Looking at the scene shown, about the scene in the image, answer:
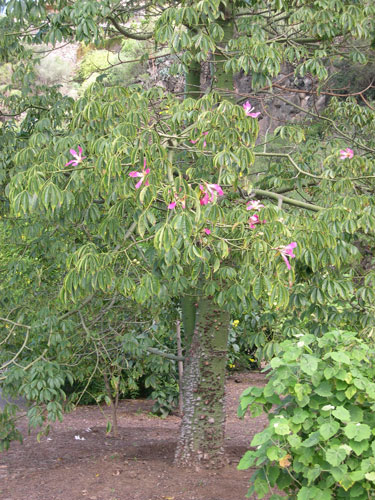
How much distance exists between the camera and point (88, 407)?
7539 millimetres

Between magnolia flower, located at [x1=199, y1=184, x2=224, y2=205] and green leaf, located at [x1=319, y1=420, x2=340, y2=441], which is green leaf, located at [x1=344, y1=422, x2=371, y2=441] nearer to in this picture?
green leaf, located at [x1=319, y1=420, x2=340, y2=441]

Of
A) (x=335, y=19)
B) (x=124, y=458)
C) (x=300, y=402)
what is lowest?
(x=124, y=458)

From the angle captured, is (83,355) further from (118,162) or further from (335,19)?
(335,19)

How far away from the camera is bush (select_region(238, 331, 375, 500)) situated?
240cm

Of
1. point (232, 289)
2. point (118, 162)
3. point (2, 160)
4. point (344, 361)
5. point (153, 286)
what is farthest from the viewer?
point (2, 160)

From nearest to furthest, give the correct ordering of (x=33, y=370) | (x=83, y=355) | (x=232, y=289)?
(x=232, y=289)
(x=33, y=370)
(x=83, y=355)

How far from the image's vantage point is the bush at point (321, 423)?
7.87 feet

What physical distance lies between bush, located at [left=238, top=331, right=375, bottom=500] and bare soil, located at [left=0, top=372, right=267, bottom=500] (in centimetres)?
149

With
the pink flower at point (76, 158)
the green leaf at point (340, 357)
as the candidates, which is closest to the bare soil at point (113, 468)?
the green leaf at point (340, 357)

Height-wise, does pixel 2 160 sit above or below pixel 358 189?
above

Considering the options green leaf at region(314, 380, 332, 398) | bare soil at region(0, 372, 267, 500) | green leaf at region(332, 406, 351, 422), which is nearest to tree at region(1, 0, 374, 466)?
bare soil at region(0, 372, 267, 500)

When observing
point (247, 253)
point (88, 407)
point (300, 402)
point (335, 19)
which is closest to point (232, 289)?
point (247, 253)

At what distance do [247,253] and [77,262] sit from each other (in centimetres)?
79

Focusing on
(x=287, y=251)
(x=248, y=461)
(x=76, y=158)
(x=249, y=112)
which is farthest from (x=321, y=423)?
(x=76, y=158)
